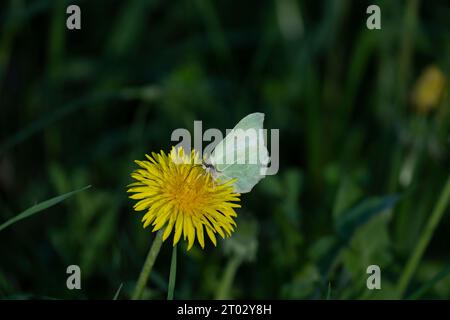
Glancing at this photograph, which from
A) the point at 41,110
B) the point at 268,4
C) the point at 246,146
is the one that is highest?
the point at 268,4

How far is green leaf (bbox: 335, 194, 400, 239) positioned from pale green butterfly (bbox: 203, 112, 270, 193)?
366 millimetres

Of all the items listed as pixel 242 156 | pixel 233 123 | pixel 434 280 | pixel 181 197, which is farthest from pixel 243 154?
pixel 233 123

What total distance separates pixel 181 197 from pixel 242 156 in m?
0.22

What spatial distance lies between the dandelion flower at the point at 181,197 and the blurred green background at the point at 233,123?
42 cm

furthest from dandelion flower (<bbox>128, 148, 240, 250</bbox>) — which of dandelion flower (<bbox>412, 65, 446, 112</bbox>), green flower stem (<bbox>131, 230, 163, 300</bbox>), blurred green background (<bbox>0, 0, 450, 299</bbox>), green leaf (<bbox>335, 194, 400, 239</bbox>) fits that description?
dandelion flower (<bbox>412, 65, 446, 112</bbox>)

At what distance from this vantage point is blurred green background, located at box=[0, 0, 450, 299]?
59.9 inches

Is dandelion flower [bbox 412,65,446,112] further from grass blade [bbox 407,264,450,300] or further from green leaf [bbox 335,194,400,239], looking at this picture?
grass blade [bbox 407,264,450,300]

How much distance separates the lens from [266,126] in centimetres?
222

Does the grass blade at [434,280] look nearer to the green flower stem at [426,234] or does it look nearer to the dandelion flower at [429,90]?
the green flower stem at [426,234]

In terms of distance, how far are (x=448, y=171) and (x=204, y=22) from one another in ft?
3.52

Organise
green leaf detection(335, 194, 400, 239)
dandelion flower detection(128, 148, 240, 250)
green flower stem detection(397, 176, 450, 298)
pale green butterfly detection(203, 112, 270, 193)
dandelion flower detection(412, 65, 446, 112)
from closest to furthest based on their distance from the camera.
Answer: dandelion flower detection(128, 148, 240, 250) → pale green butterfly detection(203, 112, 270, 193) → green flower stem detection(397, 176, 450, 298) → green leaf detection(335, 194, 400, 239) → dandelion flower detection(412, 65, 446, 112)

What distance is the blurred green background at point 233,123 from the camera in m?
1.52
